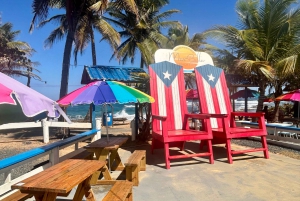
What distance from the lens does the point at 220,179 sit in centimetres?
396

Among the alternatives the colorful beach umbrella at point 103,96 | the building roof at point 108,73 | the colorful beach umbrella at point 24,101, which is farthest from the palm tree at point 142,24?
the colorful beach umbrella at point 24,101

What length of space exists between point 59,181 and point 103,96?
1760mm

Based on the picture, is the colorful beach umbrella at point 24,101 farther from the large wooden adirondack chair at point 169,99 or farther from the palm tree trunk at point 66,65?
the palm tree trunk at point 66,65

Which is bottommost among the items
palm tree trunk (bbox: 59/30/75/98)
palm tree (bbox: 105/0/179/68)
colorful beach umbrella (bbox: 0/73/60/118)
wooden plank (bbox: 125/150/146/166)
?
wooden plank (bbox: 125/150/146/166)

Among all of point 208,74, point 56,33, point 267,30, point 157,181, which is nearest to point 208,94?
point 208,74

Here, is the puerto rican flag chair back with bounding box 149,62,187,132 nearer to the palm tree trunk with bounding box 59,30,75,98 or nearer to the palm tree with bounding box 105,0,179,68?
the palm tree trunk with bounding box 59,30,75,98

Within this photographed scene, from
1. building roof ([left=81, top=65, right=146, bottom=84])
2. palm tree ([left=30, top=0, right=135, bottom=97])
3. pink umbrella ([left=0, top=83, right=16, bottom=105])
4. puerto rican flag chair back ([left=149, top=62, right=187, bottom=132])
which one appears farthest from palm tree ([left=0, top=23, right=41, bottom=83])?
pink umbrella ([left=0, top=83, right=16, bottom=105])

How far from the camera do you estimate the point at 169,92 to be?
604 centimetres

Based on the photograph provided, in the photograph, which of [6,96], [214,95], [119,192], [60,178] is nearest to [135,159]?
[119,192]

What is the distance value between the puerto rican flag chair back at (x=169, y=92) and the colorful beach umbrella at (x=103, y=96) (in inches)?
66.6

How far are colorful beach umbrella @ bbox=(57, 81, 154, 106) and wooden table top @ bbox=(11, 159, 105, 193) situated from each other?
103 cm

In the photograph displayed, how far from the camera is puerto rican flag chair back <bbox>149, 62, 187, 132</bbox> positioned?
584 centimetres

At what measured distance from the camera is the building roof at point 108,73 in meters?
7.42

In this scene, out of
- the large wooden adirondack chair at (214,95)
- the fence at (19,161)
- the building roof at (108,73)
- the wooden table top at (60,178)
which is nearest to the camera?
the wooden table top at (60,178)
